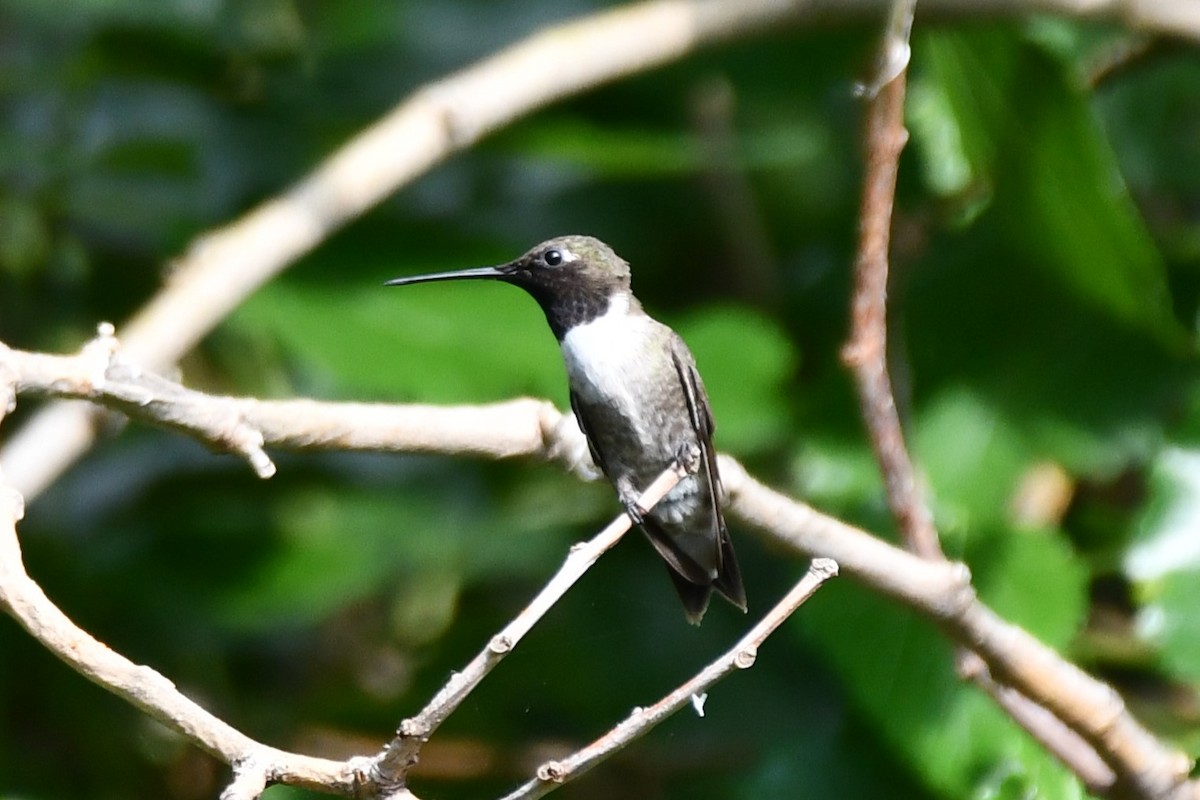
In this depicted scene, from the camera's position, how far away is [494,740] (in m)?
2.27

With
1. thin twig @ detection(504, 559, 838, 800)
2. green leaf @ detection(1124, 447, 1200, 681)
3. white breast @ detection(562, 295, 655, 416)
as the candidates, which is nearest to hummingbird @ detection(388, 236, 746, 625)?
white breast @ detection(562, 295, 655, 416)

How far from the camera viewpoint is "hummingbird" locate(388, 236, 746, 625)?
1.75m

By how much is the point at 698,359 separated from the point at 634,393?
1.36ft

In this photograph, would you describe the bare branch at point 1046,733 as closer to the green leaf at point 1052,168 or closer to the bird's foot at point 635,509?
the bird's foot at point 635,509

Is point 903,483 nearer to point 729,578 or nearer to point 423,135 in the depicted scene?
point 729,578

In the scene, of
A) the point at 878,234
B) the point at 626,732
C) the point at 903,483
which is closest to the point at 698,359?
the point at 903,483

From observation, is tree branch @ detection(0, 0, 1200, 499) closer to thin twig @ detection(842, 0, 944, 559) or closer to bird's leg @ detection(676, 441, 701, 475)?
bird's leg @ detection(676, 441, 701, 475)

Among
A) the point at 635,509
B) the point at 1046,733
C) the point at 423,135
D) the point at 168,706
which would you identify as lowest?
the point at 168,706

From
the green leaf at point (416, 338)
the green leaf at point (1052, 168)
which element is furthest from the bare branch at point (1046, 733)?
the green leaf at point (416, 338)

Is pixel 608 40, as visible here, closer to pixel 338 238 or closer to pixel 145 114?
pixel 338 238

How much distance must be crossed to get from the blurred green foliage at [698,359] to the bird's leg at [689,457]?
0.29 meters

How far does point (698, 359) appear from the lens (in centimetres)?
223

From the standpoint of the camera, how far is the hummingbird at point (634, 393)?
175cm

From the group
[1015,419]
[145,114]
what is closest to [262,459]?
[1015,419]
